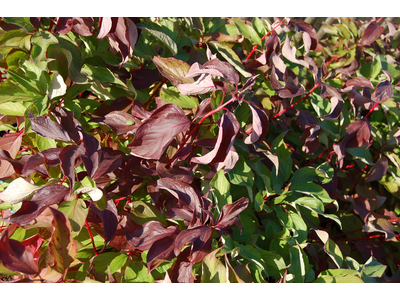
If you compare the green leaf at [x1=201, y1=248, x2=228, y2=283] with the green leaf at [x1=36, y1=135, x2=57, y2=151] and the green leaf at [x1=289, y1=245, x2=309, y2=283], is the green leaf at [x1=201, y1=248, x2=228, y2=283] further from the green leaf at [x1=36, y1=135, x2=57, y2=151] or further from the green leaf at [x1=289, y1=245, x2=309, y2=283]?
the green leaf at [x1=36, y1=135, x2=57, y2=151]

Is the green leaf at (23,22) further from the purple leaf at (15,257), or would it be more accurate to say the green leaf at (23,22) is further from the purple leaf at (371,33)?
the purple leaf at (371,33)

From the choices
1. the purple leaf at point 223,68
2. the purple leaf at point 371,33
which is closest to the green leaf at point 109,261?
the purple leaf at point 223,68

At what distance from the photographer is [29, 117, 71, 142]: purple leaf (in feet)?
2.34

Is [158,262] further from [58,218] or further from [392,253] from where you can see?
[392,253]

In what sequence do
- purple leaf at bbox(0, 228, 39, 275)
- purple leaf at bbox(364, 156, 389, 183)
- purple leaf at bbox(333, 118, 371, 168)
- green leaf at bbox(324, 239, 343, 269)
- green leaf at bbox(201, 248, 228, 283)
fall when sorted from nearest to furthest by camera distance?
purple leaf at bbox(0, 228, 39, 275), green leaf at bbox(201, 248, 228, 283), green leaf at bbox(324, 239, 343, 269), purple leaf at bbox(333, 118, 371, 168), purple leaf at bbox(364, 156, 389, 183)

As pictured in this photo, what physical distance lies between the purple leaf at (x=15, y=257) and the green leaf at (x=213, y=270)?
1.23 feet

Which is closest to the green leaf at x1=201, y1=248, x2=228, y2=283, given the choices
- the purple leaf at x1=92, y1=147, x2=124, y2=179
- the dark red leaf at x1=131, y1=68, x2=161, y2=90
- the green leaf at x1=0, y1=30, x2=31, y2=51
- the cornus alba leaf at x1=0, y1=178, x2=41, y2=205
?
the purple leaf at x1=92, y1=147, x2=124, y2=179

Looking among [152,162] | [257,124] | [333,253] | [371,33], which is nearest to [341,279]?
[333,253]

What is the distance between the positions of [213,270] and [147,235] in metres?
0.19

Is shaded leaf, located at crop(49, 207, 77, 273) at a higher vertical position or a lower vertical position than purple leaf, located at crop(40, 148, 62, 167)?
lower

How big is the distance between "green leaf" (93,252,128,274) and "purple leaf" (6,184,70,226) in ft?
0.75

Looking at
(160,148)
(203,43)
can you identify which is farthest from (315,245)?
(203,43)

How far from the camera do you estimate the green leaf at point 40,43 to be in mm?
764

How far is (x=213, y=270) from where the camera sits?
71cm
